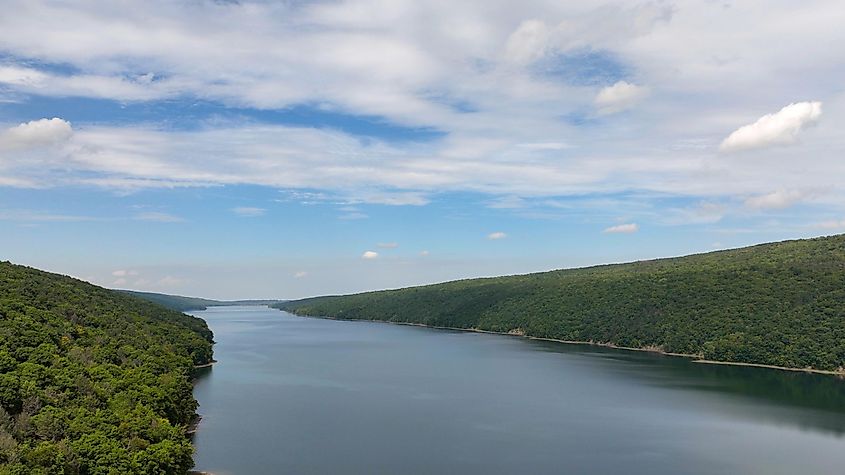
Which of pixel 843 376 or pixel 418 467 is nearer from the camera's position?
pixel 418 467

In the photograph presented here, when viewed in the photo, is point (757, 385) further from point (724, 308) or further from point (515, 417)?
point (515, 417)

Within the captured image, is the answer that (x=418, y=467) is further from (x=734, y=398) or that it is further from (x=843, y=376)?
(x=843, y=376)

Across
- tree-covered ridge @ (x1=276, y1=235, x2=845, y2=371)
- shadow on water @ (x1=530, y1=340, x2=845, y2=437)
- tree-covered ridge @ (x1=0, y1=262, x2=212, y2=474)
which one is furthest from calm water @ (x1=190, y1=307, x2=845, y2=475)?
tree-covered ridge @ (x1=276, y1=235, x2=845, y2=371)

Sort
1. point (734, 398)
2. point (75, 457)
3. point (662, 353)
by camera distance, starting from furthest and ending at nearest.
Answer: point (662, 353) < point (734, 398) < point (75, 457)

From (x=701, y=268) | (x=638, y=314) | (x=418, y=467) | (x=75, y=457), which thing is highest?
(x=701, y=268)

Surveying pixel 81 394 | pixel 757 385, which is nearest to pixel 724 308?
pixel 757 385

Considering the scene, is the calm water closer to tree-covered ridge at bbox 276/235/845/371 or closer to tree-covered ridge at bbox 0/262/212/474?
tree-covered ridge at bbox 0/262/212/474

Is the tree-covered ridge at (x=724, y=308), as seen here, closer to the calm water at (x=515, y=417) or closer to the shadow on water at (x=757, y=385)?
the shadow on water at (x=757, y=385)

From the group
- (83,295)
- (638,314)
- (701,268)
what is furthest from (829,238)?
(83,295)
